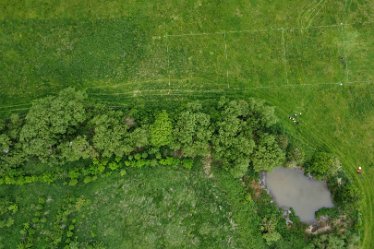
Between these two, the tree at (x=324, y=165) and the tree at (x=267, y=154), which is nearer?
the tree at (x=267, y=154)

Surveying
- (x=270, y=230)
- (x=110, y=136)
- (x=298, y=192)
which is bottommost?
(x=270, y=230)

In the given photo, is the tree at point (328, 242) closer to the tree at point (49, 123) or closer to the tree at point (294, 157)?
the tree at point (294, 157)

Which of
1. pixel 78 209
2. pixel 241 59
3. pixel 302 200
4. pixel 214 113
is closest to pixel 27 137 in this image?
pixel 78 209

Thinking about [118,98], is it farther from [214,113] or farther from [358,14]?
[358,14]

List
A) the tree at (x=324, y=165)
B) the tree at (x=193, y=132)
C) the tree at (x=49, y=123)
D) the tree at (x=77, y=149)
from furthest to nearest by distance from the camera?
the tree at (x=324, y=165) → the tree at (x=193, y=132) → the tree at (x=77, y=149) → the tree at (x=49, y=123)

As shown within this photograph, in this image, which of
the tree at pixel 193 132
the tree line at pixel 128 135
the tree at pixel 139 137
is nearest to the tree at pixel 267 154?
the tree line at pixel 128 135

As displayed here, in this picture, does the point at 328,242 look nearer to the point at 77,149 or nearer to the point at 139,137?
the point at 139,137

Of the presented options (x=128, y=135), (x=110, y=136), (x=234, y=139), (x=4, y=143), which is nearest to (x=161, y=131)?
(x=128, y=135)
